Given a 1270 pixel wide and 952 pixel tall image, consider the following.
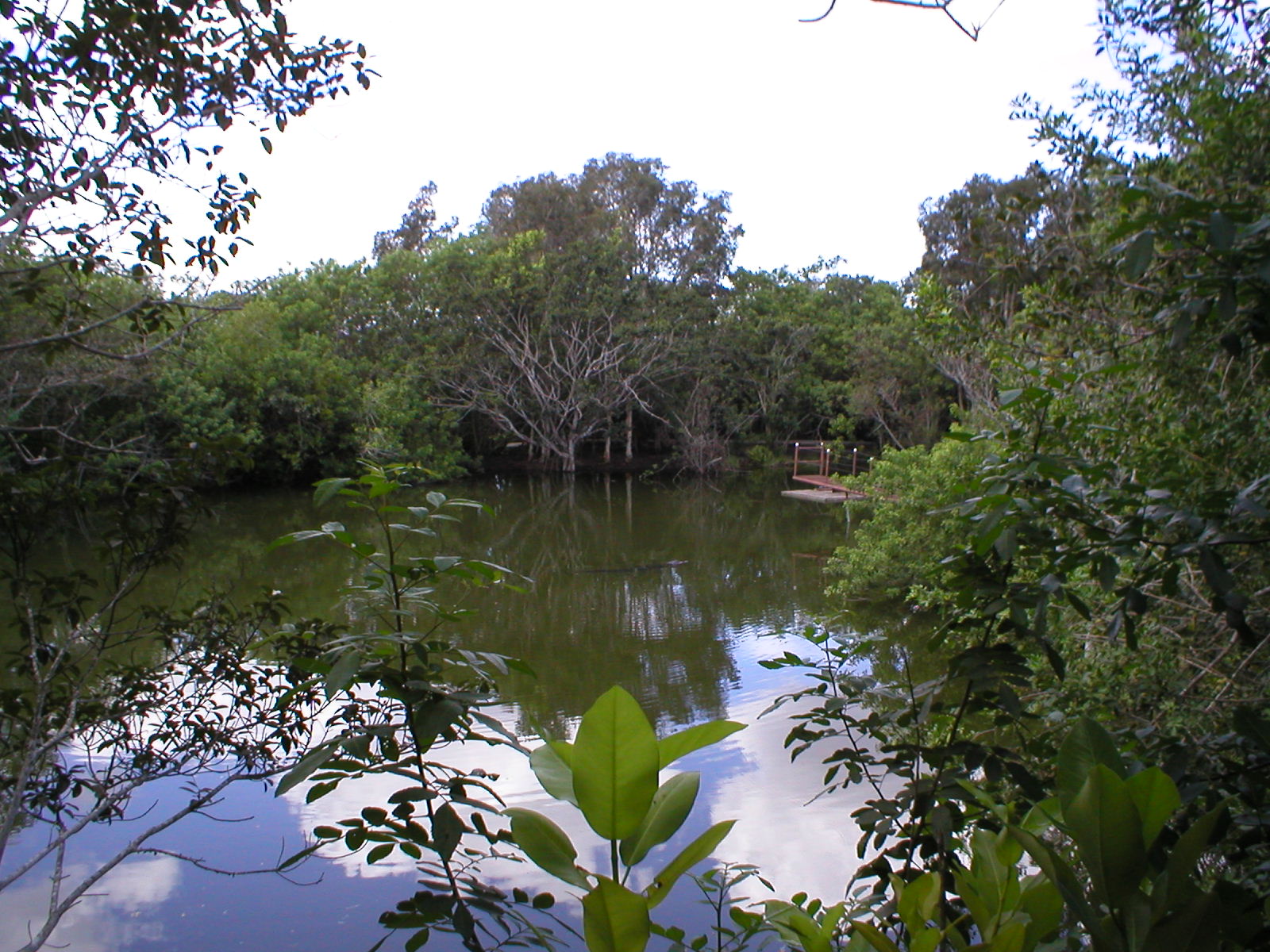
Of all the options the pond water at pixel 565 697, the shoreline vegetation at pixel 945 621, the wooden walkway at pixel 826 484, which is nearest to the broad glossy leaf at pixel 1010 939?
the shoreline vegetation at pixel 945 621

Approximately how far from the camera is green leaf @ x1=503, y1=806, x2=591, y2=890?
697 millimetres

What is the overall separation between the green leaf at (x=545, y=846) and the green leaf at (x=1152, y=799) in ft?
1.25

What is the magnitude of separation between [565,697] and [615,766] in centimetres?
535

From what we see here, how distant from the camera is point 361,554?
1.18m

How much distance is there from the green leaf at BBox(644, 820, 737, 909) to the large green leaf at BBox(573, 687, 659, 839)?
9 cm

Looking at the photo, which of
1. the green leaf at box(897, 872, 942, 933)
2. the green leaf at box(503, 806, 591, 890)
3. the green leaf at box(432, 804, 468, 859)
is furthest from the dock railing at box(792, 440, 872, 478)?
the green leaf at box(503, 806, 591, 890)

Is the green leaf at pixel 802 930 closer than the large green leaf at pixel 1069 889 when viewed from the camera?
No

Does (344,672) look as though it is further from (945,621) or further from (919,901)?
(945,621)

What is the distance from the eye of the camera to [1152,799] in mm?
599

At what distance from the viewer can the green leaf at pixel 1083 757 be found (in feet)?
2.23

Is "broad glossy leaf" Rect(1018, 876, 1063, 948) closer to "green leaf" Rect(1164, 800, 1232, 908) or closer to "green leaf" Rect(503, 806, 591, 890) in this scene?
"green leaf" Rect(1164, 800, 1232, 908)

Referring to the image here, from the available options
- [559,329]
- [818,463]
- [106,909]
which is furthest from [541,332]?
[106,909]

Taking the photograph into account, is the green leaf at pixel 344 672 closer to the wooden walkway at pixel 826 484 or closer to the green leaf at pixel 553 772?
the green leaf at pixel 553 772

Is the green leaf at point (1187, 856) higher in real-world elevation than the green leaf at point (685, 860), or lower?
higher
